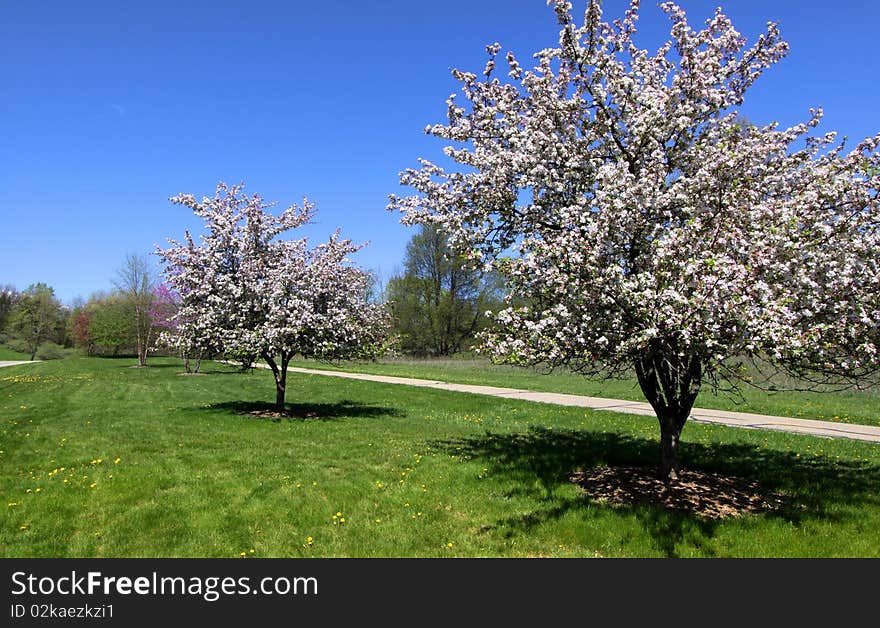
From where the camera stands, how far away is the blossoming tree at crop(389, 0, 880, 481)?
215 inches

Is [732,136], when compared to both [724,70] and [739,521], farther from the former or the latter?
[739,521]

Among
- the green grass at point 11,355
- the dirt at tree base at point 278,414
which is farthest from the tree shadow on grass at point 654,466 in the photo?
the green grass at point 11,355

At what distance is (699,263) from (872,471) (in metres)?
5.70

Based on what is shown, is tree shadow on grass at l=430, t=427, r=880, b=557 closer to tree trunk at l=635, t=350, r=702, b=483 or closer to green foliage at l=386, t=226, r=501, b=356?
tree trunk at l=635, t=350, r=702, b=483

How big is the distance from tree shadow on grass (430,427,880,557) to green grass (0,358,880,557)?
0.03 m

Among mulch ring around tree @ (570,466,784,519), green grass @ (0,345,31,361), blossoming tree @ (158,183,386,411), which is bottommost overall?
green grass @ (0,345,31,361)

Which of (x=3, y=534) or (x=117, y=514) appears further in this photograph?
(x=117, y=514)

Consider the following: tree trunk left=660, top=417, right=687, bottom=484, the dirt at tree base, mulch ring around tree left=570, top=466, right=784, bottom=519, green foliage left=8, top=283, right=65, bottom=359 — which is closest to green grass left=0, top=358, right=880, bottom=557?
mulch ring around tree left=570, top=466, right=784, bottom=519

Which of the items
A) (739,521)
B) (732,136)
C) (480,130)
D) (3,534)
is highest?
(480,130)

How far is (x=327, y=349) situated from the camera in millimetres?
14375

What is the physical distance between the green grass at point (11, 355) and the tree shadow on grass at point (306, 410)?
5921 centimetres

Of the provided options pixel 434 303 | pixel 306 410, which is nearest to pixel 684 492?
pixel 306 410
